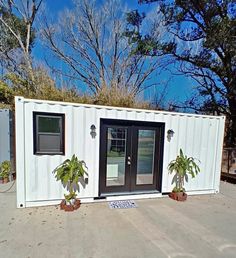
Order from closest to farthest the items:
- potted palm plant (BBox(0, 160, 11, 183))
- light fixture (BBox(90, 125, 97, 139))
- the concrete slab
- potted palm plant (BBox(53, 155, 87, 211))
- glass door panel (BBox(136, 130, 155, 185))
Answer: the concrete slab → potted palm plant (BBox(53, 155, 87, 211)) → light fixture (BBox(90, 125, 97, 139)) → glass door panel (BBox(136, 130, 155, 185)) → potted palm plant (BBox(0, 160, 11, 183))

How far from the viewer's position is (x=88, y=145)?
16.1ft

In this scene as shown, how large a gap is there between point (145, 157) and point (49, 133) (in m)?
2.63

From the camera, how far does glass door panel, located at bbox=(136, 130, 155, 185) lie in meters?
5.51

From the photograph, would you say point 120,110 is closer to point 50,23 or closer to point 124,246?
point 124,246

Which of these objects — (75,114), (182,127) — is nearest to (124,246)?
(75,114)

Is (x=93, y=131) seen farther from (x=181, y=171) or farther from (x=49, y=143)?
(x=181, y=171)

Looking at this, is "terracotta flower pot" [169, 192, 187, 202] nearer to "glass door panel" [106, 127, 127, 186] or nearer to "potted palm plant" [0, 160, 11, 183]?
"glass door panel" [106, 127, 127, 186]

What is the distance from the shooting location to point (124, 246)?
10.4 feet

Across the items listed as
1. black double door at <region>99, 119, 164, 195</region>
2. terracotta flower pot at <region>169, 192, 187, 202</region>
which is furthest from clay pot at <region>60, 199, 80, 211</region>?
terracotta flower pot at <region>169, 192, 187, 202</region>

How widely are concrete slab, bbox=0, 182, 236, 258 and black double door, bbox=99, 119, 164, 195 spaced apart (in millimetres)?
572

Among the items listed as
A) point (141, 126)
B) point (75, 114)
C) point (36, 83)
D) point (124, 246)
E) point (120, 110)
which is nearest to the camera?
point (124, 246)

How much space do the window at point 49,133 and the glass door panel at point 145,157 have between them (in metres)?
2.08

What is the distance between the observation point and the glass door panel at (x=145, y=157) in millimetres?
5508

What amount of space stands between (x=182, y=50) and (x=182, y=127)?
5.63 m
